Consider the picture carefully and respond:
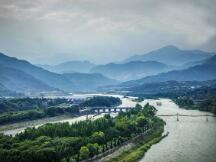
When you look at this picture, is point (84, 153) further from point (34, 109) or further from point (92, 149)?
→ point (34, 109)

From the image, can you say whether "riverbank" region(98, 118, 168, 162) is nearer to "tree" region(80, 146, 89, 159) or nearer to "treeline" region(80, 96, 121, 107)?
"tree" region(80, 146, 89, 159)

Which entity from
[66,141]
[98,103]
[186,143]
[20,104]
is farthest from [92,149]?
[20,104]

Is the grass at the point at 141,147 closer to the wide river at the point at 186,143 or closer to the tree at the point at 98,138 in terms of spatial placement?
the wide river at the point at 186,143

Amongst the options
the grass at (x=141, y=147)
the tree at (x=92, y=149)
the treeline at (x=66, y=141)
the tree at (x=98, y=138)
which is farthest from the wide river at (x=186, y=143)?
the tree at (x=98, y=138)

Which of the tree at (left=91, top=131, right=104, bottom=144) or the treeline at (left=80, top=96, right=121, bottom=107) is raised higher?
the treeline at (left=80, top=96, right=121, bottom=107)

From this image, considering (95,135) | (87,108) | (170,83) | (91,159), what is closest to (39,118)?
(87,108)

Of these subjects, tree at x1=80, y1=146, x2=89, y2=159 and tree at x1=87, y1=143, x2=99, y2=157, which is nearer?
tree at x1=80, y1=146, x2=89, y2=159

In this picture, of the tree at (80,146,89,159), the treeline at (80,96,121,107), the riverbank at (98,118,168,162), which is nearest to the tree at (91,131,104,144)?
the riverbank at (98,118,168,162)

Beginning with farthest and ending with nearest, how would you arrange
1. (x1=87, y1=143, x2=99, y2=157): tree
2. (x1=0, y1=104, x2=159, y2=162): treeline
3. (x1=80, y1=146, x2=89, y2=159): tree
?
(x1=87, y1=143, x2=99, y2=157): tree < (x1=80, y1=146, x2=89, y2=159): tree < (x1=0, y1=104, x2=159, y2=162): treeline
